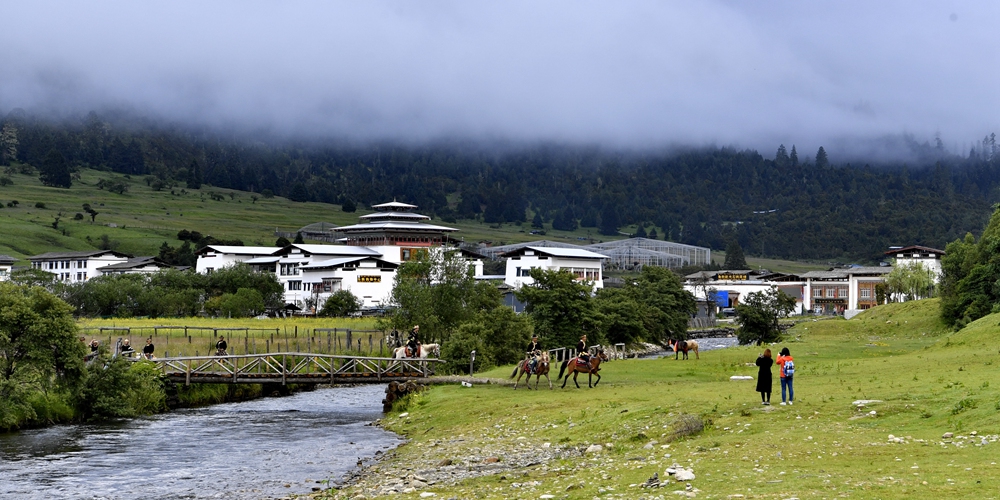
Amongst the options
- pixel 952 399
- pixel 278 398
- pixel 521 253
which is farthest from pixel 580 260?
pixel 952 399

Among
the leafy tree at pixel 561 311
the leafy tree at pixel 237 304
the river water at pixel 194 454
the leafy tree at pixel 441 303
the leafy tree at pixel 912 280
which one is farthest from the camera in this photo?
the leafy tree at pixel 912 280

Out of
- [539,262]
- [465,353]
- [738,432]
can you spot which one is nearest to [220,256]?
[539,262]

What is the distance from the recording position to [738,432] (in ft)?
86.4

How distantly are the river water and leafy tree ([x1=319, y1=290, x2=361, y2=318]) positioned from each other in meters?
81.8

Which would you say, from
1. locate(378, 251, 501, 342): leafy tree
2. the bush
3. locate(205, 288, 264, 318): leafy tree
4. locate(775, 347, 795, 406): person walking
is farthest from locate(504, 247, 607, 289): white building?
locate(775, 347, 795, 406): person walking

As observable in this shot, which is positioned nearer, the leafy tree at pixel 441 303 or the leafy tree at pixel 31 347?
the leafy tree at pixel 31 347

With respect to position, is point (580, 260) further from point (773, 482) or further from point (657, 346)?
point (773, 482)

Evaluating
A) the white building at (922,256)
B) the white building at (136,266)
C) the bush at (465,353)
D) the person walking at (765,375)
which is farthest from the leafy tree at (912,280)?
the person walking at (765,375)

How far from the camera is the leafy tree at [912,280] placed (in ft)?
532

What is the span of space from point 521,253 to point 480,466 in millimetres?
136430

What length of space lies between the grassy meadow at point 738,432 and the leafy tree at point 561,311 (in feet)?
59.4

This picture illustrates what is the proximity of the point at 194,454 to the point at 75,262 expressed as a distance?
150m

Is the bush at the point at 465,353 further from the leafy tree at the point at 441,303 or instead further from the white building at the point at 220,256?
the white building at the point at 220,256

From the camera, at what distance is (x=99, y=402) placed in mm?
47094
